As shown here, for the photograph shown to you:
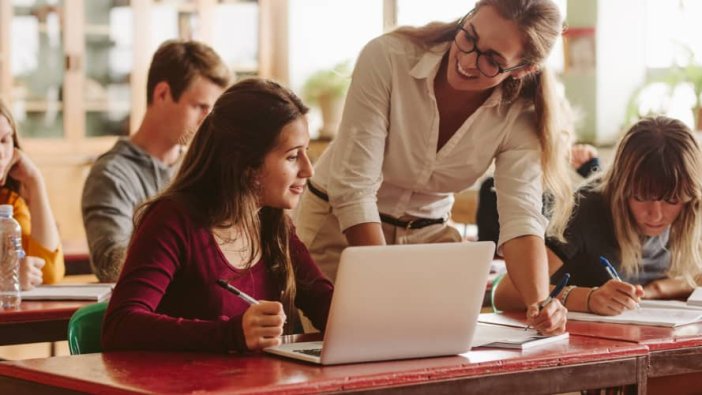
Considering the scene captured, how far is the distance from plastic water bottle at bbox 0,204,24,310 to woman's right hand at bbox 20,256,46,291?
3cm

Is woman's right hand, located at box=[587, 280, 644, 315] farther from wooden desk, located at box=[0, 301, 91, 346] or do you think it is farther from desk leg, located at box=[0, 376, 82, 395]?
desk leg, located at box=[0, 376, 82, 395]

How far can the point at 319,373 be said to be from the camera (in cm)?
153

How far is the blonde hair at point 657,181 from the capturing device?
8.65 ft

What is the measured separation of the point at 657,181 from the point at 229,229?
1.16m

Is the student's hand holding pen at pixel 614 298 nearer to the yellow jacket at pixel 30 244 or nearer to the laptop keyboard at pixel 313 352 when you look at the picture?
the laptop keyboard at pixel 313 352

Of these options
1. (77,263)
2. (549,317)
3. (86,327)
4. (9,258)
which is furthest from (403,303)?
(77,263)

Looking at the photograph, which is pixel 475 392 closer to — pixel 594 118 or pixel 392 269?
pixel 392 269

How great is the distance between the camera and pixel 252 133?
1985 mm

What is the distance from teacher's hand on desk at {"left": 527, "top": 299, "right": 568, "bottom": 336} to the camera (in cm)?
197

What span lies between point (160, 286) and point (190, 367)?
0.88 feet

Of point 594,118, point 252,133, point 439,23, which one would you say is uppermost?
point 439,23

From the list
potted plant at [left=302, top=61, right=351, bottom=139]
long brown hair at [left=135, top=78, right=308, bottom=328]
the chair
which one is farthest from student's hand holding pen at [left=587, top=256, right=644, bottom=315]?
potted plant at [left=302, top=61, right=351, bottom=139]

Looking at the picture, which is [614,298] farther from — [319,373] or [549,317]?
[319,373]

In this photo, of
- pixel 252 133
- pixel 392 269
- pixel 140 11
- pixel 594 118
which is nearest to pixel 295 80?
pixel 140 11
